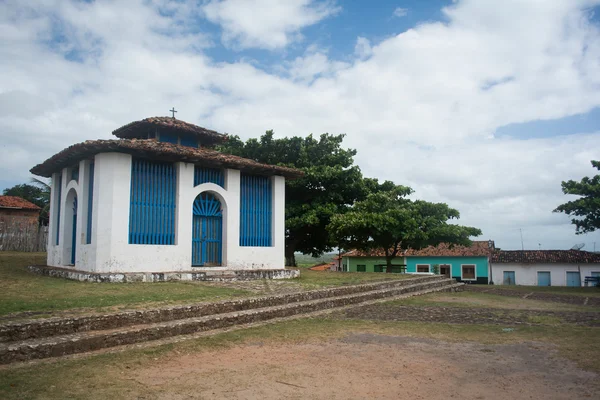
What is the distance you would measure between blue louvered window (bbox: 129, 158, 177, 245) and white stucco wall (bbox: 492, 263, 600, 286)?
33.1m

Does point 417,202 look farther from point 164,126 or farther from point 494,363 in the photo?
point 494,363

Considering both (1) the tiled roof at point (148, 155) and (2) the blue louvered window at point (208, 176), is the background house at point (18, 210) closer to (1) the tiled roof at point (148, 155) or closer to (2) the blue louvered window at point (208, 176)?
(1) the tiled roof at point (148, 155)

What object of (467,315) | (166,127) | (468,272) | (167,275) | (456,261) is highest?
(166,127)

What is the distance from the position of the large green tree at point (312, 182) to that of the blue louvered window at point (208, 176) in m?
7.50

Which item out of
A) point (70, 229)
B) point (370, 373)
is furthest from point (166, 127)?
point (370, 373)

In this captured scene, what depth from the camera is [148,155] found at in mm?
13195

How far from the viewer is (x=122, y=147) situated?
12328 millimetres

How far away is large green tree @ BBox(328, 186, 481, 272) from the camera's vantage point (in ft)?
69.2

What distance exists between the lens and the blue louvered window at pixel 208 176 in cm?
1442

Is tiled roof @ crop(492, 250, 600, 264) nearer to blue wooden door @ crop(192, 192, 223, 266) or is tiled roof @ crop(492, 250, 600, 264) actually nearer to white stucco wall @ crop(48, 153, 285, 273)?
white stucco wall @ crop(48, 153, 285, 273)

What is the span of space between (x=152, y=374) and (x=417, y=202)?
67.4 ft

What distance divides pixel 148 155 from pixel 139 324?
7.34 meters

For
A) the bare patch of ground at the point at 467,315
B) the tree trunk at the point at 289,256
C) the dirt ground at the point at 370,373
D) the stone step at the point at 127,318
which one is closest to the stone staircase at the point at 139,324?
the stone step at the point at 127,318

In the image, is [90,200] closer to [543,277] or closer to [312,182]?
[312,182]
